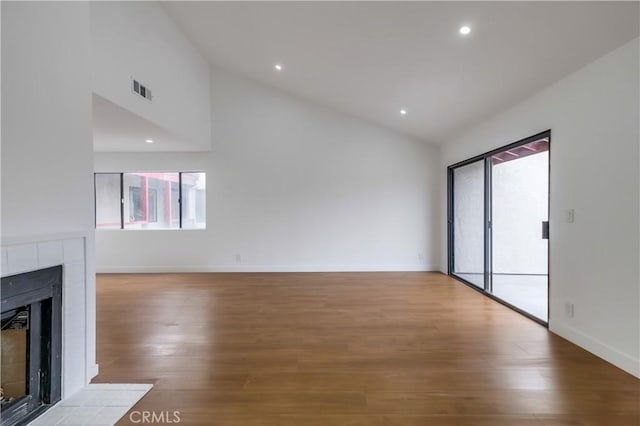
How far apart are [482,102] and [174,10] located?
13.8ft

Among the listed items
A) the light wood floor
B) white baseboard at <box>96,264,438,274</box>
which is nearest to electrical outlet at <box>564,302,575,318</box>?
the light wood floor

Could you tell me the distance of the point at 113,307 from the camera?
4000 millimetres

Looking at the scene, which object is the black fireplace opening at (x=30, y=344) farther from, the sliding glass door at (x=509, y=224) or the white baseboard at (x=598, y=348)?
the sliding glass door at (x=509, y=224)

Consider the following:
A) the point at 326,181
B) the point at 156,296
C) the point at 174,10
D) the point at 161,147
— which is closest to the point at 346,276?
the point at 326,181

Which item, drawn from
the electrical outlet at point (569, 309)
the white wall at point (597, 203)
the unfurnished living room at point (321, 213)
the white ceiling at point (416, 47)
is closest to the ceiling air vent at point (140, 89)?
the unfurnished living room at point (321, 213)

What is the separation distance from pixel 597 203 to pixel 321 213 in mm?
4246

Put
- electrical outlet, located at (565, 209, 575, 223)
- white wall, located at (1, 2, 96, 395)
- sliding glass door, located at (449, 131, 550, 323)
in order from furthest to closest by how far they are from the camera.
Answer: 1. sliding glass door, located at (449, 131, 550, 323)
2. electrical outlet, located at (565, 209, 575, 223)
3. white wall, located at (1, 2, 96, 395)

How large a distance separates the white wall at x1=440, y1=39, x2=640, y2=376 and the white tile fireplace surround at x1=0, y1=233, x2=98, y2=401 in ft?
13.1

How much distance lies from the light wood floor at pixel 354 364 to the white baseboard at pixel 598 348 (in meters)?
0.07

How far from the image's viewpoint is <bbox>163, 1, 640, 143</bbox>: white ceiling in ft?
7.89

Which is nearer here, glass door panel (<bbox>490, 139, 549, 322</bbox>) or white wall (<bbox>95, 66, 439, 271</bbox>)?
glass door panel (<bbox>490, 139, 549, 322</bbox>)

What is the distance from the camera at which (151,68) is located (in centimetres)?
388

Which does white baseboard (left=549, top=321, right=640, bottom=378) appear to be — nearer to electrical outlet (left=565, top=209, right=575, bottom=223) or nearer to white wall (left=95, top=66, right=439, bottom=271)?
electrical outlet (left=565, top=209, right=575, bottom=223)

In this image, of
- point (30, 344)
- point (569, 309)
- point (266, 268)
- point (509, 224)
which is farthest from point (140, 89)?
point (509, 224)
